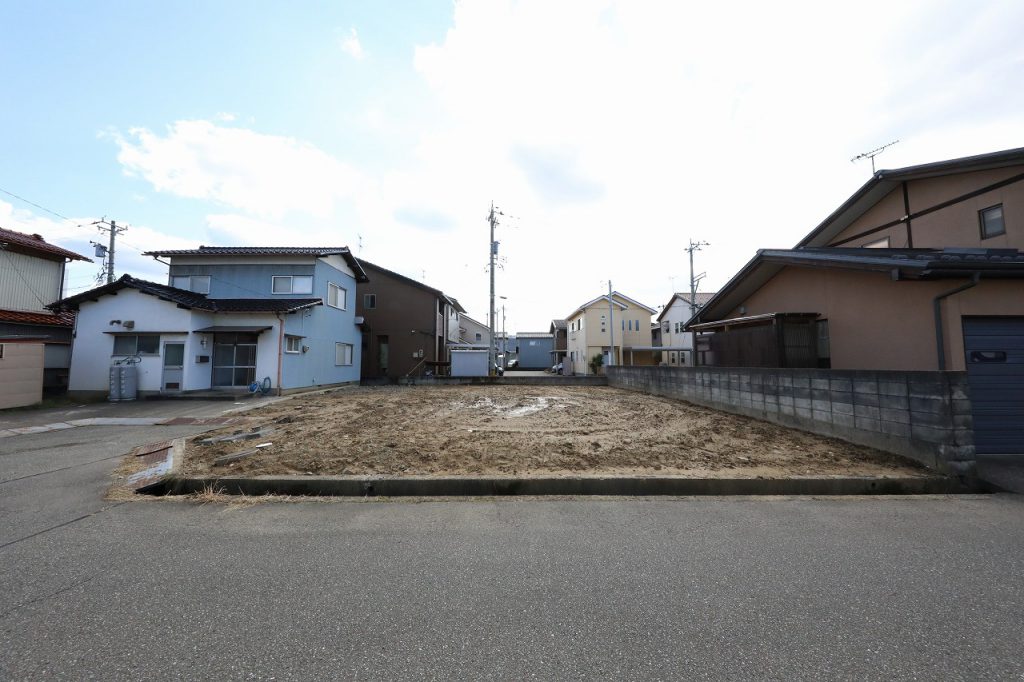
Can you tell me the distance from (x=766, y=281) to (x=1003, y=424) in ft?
18.6

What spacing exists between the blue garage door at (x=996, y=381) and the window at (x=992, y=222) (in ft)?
10.6

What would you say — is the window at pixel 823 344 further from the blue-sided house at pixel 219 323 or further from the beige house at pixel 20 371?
the beige house at pixel 20 371

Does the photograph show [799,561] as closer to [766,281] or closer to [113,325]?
[766,281]

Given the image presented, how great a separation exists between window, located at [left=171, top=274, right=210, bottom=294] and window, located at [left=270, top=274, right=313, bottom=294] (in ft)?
9.30

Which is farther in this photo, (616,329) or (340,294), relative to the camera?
(616,329)

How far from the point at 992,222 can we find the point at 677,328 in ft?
85.8

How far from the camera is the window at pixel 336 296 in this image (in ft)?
56.5

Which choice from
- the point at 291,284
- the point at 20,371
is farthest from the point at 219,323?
the point at 20,371

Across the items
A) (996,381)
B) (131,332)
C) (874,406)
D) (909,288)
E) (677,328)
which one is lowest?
(874,406)

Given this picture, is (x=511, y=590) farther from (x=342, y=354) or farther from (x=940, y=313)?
(x=342, y=354)

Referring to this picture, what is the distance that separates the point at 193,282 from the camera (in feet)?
53.5

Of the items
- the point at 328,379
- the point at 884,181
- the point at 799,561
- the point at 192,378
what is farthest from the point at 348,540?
the point at 328,379

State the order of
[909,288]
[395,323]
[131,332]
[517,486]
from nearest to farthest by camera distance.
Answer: [517,486], [909,288], [131,332], [395,323]

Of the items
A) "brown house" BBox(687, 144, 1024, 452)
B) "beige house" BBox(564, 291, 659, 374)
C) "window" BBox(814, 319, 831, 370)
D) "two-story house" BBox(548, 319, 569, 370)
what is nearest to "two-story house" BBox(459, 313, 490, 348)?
"two-story house" BBox(548, 319, 569, 370)
